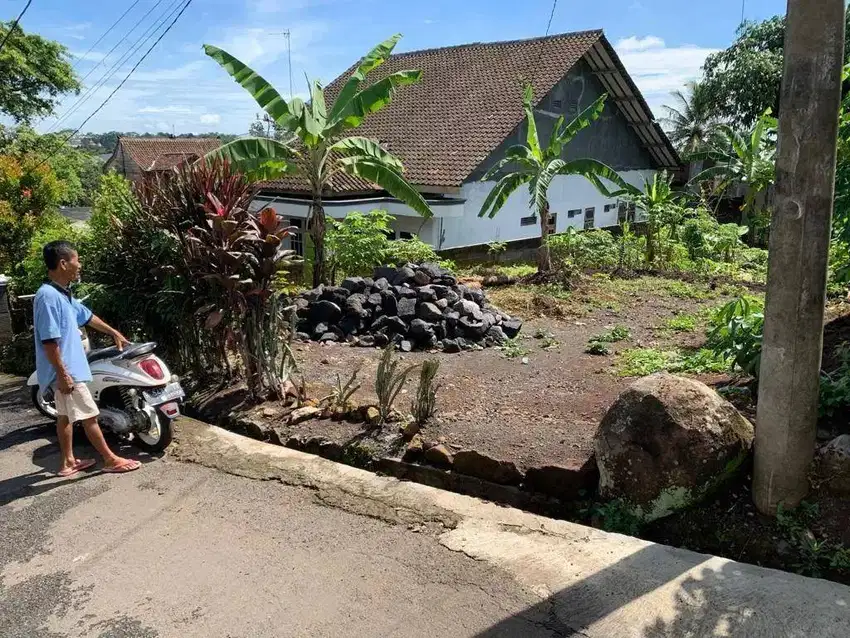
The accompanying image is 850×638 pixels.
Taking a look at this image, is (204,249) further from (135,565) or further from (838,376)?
(838,376)

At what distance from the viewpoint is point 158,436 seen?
521 centimetres

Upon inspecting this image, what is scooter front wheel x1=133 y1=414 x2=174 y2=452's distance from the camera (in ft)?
17.0

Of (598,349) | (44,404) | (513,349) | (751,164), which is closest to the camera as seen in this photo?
(44,404)

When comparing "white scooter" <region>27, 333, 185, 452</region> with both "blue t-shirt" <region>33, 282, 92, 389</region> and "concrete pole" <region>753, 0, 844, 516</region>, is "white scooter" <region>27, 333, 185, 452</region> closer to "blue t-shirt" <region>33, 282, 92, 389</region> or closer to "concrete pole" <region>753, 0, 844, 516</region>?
"blue t-shirt" <region>33, 282, 92, 389</region>

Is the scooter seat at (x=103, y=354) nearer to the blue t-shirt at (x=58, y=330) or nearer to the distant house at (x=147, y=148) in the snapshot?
the blue t-shirt at (x=58, y=330)

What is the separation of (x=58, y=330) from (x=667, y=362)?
567 cm

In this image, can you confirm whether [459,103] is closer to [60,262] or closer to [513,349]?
[513,349]

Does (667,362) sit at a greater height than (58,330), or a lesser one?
lesser

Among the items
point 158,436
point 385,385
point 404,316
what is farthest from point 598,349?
point 158,436

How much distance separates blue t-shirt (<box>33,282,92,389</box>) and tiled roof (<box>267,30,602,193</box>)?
12.9m

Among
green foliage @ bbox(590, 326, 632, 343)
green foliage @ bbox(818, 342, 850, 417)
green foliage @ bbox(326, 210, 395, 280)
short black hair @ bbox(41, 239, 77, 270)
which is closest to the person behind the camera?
green foliage @ bbox(818, 342, 850, 417)

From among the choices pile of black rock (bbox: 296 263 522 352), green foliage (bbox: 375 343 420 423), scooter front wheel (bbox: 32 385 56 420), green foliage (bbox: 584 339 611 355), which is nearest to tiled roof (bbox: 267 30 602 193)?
pile of black rock (bbox: 296 263 522 352)

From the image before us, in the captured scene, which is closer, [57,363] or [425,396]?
[57,363]

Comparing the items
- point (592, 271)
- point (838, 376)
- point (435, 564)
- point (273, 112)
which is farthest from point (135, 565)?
point (592, 271)
